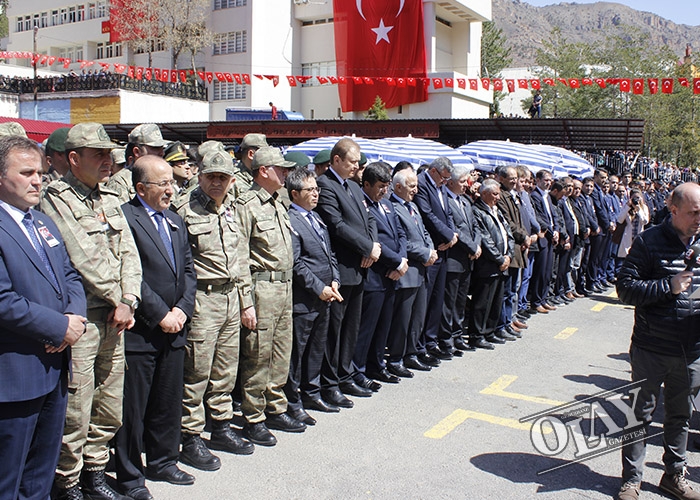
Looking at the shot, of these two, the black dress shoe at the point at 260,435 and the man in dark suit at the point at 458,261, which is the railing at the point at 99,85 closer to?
the man in dark suit at the point at 458,261

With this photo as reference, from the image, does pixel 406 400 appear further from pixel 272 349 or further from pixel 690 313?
pixel 690 313

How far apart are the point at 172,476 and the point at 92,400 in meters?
0.83

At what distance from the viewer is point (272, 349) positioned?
4.95 m

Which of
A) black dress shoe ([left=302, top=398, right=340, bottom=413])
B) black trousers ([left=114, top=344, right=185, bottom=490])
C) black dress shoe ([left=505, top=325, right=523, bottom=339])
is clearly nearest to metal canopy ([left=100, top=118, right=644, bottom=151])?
black dress shoe ([left=505, top=325, right=523, bottom=339])

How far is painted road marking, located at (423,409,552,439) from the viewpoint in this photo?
5059mm

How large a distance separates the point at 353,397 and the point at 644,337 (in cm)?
273

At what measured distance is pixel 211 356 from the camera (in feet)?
14.4

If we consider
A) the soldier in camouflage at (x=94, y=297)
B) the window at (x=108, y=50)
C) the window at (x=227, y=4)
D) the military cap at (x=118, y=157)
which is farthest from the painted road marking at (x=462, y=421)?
the window at (x=108, y=50)

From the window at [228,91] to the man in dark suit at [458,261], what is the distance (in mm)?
31093

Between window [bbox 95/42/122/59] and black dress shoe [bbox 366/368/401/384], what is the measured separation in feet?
135

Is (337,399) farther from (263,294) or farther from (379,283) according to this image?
(263,294)

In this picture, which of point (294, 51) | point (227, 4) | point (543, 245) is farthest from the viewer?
point (294, 51)

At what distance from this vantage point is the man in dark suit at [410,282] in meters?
6.52

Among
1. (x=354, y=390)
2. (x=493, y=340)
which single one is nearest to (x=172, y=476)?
(x=354, y=390)
